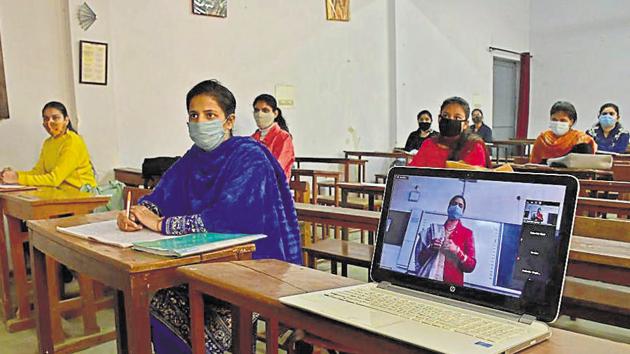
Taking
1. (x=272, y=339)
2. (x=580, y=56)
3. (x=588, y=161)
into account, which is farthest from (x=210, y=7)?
(x=580, y=56)

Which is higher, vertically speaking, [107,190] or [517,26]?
[517,26]

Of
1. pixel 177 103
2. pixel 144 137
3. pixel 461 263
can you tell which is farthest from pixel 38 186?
pixel 461 263

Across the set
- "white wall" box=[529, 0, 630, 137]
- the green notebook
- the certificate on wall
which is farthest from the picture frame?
"white wall" box=[529, 0, 630, 137]

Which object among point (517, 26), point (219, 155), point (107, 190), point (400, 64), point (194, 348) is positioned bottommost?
point (194, 348)

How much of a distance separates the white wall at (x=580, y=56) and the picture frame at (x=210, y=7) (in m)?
6.70

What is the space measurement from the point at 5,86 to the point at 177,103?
1.36 metres

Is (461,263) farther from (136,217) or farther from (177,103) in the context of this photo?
(177,103)

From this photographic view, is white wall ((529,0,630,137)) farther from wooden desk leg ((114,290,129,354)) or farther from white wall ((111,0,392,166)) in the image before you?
wooden desk leg ((114,290,129,354))

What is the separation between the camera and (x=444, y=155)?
2.94 metres

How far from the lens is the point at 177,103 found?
15.8ft

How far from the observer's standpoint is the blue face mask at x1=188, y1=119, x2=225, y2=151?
1.84 metres

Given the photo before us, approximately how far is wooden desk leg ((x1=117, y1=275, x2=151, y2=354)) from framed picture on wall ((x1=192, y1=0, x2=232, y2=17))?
3991 millimetres

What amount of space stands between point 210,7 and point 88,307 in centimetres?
315

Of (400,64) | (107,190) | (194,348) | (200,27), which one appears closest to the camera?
(194,348)
